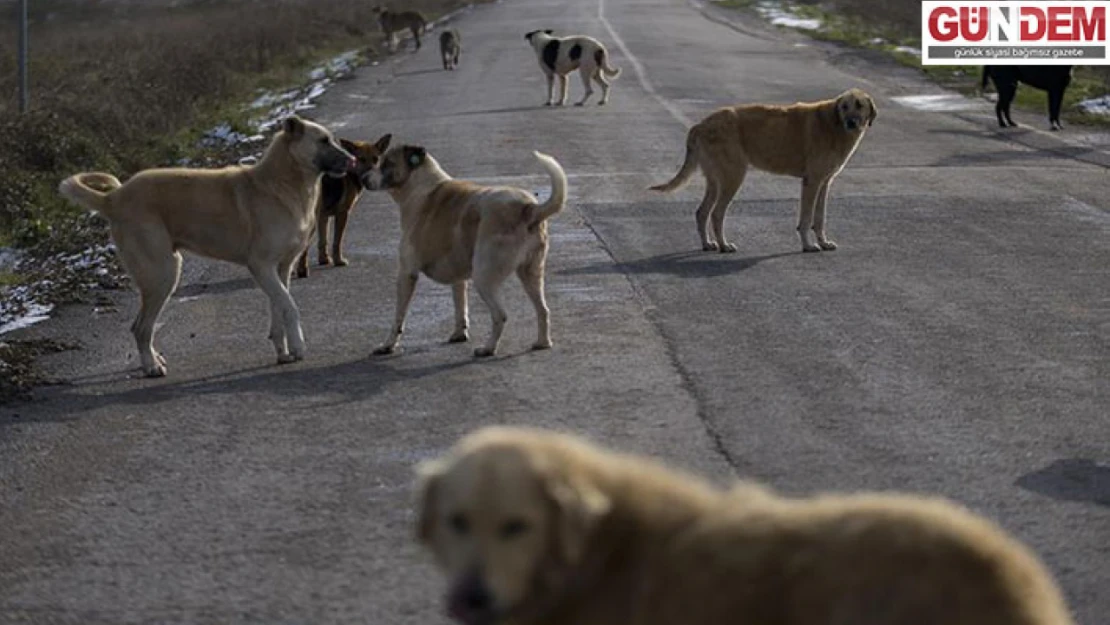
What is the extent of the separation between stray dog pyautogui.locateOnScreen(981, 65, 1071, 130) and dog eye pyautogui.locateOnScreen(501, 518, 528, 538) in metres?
23.1

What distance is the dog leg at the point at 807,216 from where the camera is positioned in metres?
15.6

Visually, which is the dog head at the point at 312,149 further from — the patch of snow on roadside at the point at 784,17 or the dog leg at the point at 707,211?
the patch of snow on roadside at the point at 784,17

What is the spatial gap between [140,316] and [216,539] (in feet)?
13.2

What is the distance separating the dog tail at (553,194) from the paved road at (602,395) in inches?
31.1

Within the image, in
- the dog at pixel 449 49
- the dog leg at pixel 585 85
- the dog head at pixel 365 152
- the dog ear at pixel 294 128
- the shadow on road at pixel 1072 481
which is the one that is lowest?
the dog at pixel 449 49

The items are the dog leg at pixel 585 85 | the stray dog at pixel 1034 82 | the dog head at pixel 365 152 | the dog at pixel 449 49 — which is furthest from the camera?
the dog at pixel 449 49

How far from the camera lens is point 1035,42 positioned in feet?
114

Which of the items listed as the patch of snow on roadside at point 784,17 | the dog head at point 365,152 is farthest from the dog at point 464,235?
the patch of snow on roadside at point 784,17

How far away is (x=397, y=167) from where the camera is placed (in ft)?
40.8

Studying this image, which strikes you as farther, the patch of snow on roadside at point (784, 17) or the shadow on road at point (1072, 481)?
the patch of snow on roadside at point (784, 17)

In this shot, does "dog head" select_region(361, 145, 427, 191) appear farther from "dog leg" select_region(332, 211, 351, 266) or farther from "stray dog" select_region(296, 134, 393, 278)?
"dog leg" select_region(332, 211, 351, 266)

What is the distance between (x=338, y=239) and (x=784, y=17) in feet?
142

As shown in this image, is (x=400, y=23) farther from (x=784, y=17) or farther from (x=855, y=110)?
(x=855, y=110)

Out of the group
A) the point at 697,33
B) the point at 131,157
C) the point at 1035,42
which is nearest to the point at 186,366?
the point at 131,157
